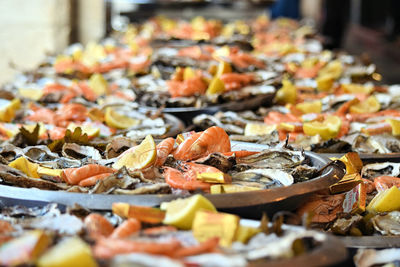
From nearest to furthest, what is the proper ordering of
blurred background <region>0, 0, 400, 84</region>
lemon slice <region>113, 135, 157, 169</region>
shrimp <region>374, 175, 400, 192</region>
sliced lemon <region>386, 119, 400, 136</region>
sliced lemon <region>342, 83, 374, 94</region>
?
lemon slice <region>113, 135, 157, 169</region> < shrimp <region>374, 175, 400, 192</region> < sliced lemon <region>386, 119, 400, 136</region> < sliced lemon <region>342, 83, 374, 94</region> < blurred background <region>0, 0, 400, 84</region>

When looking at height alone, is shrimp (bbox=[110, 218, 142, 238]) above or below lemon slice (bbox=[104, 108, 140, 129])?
above

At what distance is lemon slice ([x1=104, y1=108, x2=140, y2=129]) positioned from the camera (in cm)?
280

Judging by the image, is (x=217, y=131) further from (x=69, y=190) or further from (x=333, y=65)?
(x=333, y=65)

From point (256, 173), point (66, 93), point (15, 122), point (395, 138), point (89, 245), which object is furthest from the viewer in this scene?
point (66, 93)

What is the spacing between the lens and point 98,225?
1.43m

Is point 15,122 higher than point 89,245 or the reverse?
the reverse

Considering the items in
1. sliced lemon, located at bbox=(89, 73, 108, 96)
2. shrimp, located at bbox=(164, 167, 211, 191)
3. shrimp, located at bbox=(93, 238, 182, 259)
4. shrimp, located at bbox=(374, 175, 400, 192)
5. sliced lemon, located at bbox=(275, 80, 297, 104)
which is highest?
shrimp, located at bbox=(93, 238, 182, 259)

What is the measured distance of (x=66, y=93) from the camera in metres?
3.55

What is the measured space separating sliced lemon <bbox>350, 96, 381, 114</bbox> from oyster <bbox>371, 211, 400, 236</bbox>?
4.13 ft

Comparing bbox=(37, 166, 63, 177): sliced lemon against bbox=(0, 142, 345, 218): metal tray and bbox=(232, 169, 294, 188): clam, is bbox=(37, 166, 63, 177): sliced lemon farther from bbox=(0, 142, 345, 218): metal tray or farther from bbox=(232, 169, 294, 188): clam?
bbox=(232, 169, 294, 188): clam

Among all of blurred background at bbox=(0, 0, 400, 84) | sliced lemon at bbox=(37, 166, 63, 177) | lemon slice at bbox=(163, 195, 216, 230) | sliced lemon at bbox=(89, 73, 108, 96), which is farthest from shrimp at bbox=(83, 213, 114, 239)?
blurred background at bbox=(0, 0, 400, 84)

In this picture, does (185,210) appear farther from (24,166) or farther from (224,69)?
(224,69)

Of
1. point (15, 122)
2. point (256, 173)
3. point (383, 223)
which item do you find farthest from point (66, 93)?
point (383, 223)

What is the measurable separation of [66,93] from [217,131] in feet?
5.76
